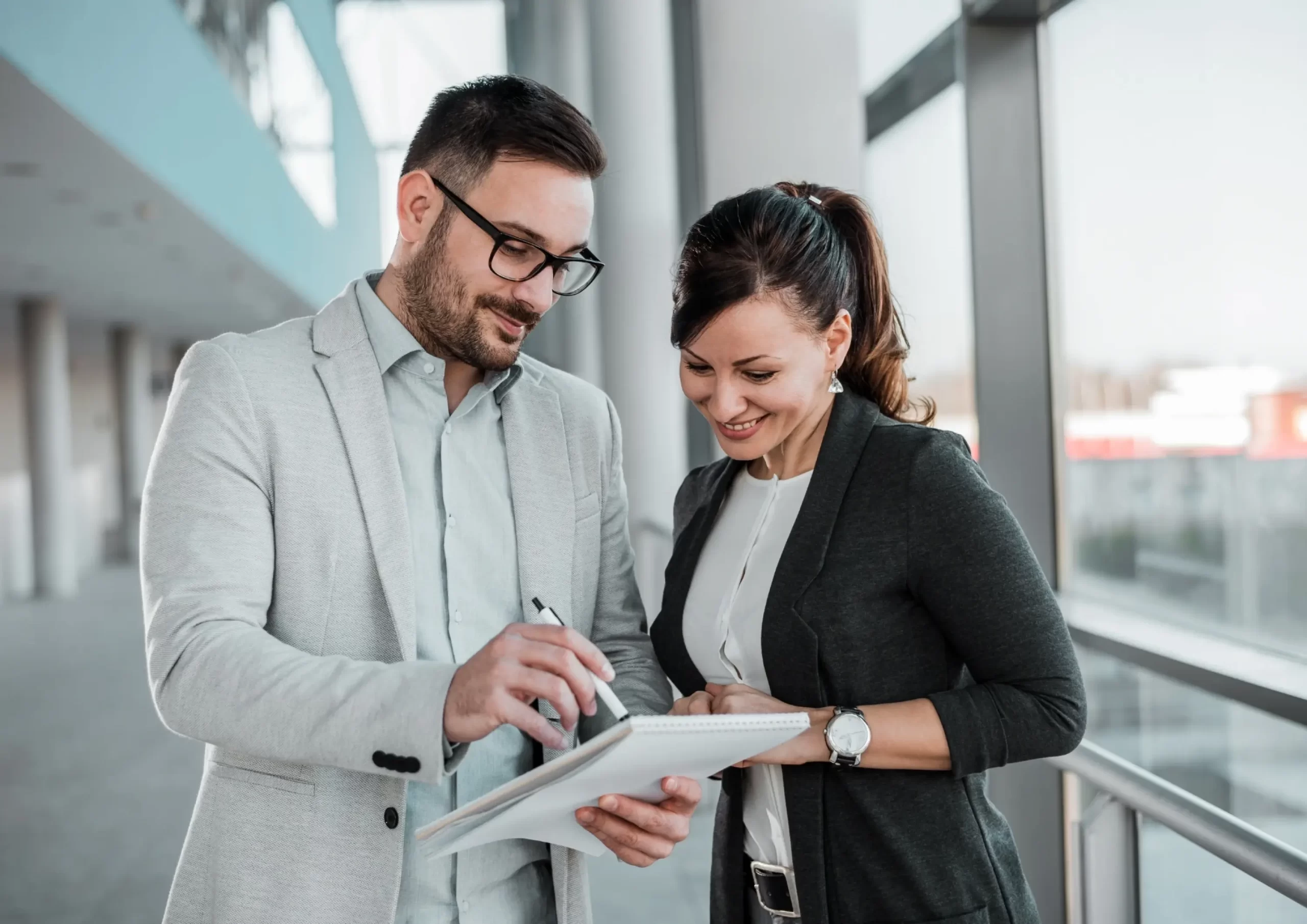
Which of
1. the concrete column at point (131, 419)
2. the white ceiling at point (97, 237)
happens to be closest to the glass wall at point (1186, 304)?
the white ceiling at point (97, 237)

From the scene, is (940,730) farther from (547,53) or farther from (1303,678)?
(547,53)

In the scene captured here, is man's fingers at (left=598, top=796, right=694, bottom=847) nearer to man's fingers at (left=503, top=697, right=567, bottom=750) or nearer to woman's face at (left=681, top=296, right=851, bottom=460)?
man's fingers at (left=503, top=697, right=567, bottom=750)

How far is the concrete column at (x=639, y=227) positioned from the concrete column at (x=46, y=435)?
8.72 m

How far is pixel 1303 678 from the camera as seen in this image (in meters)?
1.82

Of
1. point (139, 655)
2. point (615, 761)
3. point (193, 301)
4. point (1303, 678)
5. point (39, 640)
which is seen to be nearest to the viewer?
point (615, 761)

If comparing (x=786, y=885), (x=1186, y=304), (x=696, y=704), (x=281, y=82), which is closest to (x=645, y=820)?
(x=696, y=704)

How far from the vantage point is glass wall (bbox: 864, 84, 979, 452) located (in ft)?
12.1

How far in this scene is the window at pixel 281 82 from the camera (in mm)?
9445

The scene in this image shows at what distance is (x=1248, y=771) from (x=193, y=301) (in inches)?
539

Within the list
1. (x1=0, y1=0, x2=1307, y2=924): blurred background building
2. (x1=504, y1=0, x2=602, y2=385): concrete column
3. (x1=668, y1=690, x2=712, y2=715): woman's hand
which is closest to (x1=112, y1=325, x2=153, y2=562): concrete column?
(x1=504, y1=0, x2=602, y2=385): concrete column

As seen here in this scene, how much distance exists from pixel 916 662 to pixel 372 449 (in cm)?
78

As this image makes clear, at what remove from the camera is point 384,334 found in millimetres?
1561

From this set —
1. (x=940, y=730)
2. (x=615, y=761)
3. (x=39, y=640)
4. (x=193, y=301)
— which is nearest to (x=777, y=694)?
(x=940, y=730)

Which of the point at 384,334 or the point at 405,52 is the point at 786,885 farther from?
the point at 405,52
